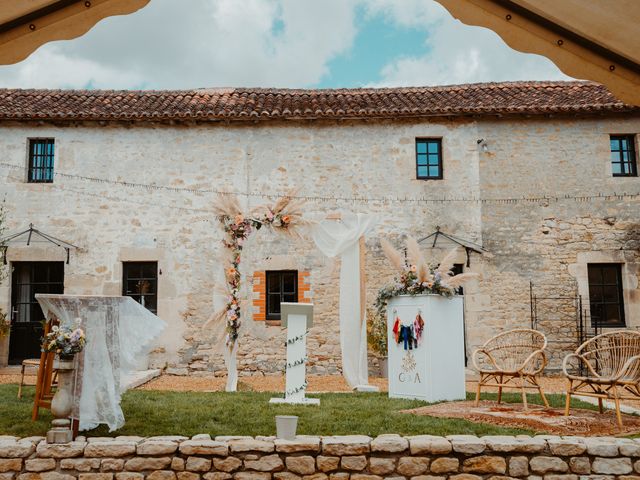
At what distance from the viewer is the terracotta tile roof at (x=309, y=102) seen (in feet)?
43.1

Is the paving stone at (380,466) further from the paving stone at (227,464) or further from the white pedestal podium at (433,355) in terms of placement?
the white pedestal podium at (433,355)

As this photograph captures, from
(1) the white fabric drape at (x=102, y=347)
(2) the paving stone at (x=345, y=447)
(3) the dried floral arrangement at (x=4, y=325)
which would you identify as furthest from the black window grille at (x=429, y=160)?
(2) the paving stone at (x=345, y=447)

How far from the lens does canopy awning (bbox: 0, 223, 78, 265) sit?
43.0 ft

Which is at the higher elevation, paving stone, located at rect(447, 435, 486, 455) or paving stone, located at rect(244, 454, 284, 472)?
paving stone, located at rect(447, 435, 486, 455)

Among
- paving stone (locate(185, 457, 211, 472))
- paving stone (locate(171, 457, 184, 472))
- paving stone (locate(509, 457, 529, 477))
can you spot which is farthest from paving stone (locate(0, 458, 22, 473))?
paving stone (locate(509, 457, 529, 477))

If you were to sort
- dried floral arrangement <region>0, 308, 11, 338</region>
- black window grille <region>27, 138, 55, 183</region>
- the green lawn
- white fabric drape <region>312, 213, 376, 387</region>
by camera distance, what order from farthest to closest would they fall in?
1. black window grille <region>27, 138, 55, 183</region>
2. dried floral arrangement <region>0, 308, 11, 338</region>
3. white fabric drape <region>312, 213, 376, 387</region>
4. the green lawn

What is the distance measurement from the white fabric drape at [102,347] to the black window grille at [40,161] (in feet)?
27.5

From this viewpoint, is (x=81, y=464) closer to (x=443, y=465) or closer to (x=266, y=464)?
(x=266, y=464)

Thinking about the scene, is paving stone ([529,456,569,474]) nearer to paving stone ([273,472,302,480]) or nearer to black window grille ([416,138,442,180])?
paving stone ([273,472,302,480])

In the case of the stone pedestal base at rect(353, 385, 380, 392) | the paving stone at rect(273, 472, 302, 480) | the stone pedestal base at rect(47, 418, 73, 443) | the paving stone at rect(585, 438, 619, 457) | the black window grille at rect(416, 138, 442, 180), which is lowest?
the stone pedestal base at rect(353, 385, 380, 392)

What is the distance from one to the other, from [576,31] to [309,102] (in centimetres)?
1217

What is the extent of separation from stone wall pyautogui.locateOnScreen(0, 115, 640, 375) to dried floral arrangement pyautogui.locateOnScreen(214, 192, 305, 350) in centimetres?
308

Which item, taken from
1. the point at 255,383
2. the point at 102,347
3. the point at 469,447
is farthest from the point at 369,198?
the point at 469,447

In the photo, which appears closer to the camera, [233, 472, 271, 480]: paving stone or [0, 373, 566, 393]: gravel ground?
[233, 472, 271, 480]: paving stone
